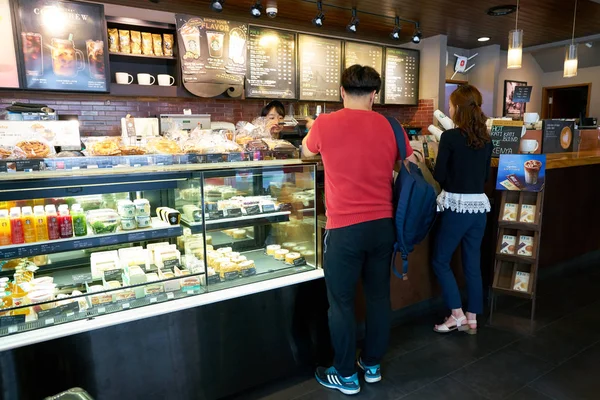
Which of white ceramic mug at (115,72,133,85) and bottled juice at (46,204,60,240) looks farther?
white ceramic mug at (115,72,133,85)

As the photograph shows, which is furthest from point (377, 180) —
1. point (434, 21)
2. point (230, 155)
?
point (434, 21)

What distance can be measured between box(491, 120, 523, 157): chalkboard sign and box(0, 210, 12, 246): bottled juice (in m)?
3.43

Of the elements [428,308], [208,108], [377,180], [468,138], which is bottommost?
[428,308]

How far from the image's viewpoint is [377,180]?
2.01 m

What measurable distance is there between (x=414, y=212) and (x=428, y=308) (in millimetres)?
1509

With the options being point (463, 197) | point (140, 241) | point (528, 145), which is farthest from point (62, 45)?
point (528, 145)

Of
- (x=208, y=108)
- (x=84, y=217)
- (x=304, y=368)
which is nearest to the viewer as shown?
(x=84, y=217)

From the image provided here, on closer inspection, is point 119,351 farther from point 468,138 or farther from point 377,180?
point 468,138

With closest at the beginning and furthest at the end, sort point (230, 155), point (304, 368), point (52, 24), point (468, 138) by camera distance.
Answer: point (230, 155)
point (304, 368)
point (468, 138)
point (52, 24)

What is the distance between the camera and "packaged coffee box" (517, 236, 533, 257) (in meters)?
3.07

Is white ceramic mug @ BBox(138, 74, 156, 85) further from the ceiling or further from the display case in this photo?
the display case

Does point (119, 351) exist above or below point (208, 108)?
below

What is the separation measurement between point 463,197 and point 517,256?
82cm

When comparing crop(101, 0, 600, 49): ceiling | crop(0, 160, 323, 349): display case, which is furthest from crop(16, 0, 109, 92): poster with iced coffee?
crop(0, 160, 323, 349): display case
